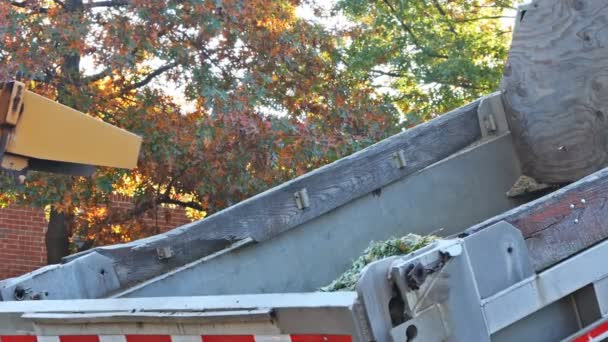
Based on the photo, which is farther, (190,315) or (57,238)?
(57,238)

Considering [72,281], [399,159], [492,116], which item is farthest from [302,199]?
[492,116]

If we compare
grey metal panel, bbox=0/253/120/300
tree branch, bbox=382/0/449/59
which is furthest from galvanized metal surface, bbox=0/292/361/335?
tree branch, bbox=382/0/449/59

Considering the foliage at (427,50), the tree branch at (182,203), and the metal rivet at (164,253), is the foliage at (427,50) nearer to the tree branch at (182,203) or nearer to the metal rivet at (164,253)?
the tree branch at (182,203)

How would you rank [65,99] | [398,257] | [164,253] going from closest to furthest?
[398,257] → [164,253] → [65,99]

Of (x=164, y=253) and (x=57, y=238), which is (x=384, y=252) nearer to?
(x=164, y=253)

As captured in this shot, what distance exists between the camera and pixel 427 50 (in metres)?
14.2

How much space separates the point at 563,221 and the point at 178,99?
27.7 feet

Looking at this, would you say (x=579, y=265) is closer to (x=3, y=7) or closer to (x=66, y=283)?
(x=66, y=283)

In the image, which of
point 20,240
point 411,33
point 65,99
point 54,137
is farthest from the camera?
point 411,33

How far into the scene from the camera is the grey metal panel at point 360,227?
457 cm

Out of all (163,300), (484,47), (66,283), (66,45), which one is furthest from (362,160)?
(484,47)

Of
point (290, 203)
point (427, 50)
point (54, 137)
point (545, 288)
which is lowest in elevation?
point (545, 288)

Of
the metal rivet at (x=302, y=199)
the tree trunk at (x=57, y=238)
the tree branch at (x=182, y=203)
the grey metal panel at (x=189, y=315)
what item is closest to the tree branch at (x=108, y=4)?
the tree branch at (x=182, y=203)

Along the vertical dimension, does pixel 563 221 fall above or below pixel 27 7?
below
